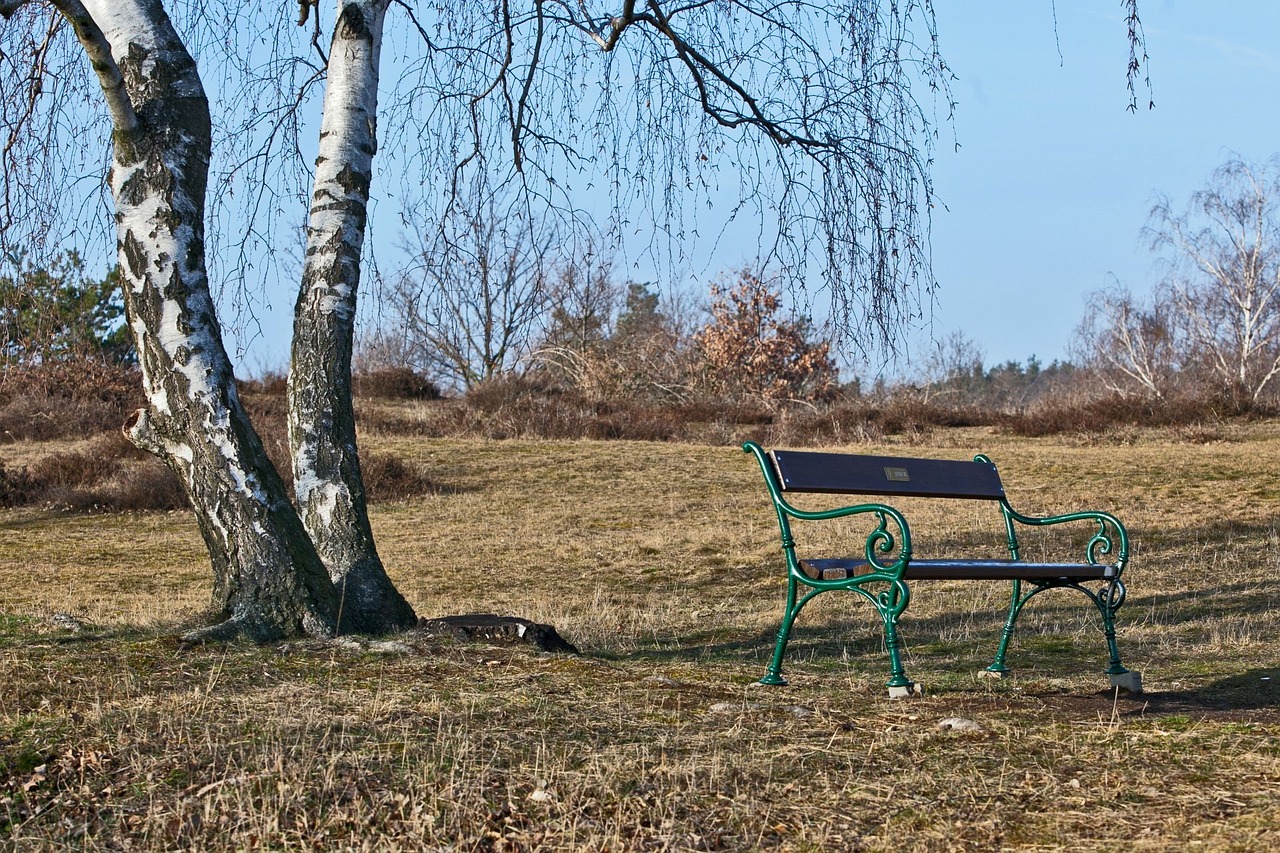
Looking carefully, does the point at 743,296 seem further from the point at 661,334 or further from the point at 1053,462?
the point at 1053,462

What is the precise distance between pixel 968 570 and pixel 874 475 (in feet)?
2.10

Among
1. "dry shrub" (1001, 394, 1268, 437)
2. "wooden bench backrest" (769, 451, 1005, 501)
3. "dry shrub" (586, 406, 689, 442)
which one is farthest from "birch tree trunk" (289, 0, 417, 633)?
"dry shrub" (1001, 394, 1268, 437)

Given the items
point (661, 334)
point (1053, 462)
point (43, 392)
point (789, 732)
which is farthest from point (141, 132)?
point (661, 334)

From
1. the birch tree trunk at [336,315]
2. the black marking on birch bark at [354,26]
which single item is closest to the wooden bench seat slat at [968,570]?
the birch tree trunk at [336,315]

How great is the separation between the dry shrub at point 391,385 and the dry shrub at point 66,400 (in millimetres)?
4839

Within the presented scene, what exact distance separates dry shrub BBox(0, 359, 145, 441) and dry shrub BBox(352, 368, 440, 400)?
484 centimetres

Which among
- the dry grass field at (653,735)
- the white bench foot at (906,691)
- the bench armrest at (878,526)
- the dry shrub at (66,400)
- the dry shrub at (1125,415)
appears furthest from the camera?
the dry shrub at (1125,415)

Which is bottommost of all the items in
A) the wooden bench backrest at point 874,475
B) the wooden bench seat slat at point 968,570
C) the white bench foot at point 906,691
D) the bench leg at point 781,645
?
the white bench foot at point 906,691

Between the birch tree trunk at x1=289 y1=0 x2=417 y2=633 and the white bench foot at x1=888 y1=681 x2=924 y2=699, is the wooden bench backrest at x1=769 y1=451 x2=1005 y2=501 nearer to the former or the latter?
the white bench foot at x1=888 y1=681 x2=924 y2=699

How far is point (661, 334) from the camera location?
29719 millimetres

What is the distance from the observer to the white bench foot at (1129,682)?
5156 millimetres

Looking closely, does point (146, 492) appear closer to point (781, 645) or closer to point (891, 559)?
point (781, 645)

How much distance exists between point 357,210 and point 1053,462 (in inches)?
514

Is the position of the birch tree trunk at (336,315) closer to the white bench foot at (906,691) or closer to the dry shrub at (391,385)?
the white bench foot at (906,691)
